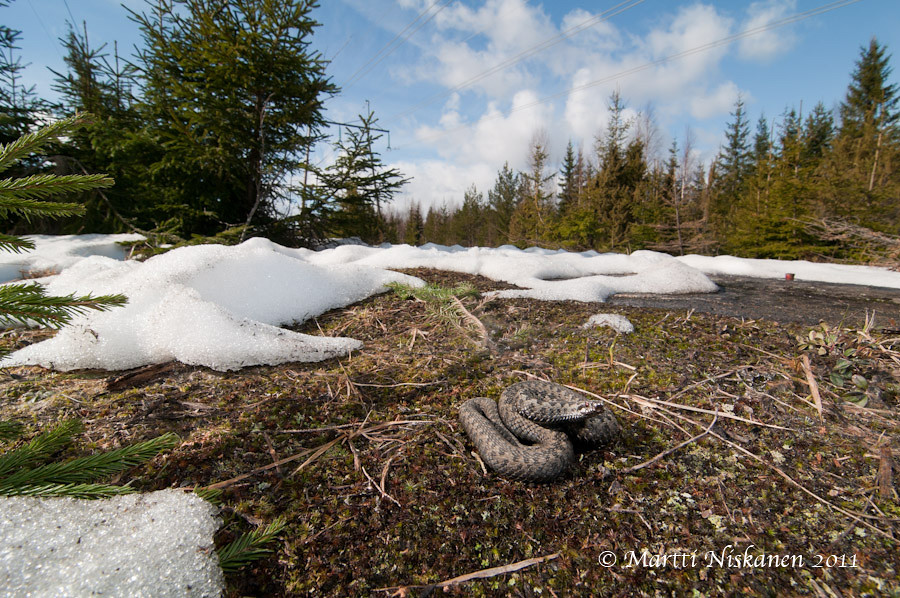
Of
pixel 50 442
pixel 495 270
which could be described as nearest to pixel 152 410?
pixel 50 442

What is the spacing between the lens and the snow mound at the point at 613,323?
7.55 feet

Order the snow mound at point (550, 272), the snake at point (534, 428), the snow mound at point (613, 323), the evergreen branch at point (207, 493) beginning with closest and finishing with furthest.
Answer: the evergreen branch at point (207, 493)
the snake at point (534, 428)
the snow mound at point (613, 323)
the snow mound at point (550, 272)

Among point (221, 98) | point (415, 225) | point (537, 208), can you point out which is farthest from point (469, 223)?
point (221, 98)

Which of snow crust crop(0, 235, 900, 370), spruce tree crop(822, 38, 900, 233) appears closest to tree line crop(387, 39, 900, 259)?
spruce tree crop(822, 38, 900, 233)

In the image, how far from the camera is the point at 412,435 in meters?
1.35

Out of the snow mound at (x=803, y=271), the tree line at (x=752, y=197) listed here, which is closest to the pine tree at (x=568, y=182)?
the tree line at (x=752, y=197)

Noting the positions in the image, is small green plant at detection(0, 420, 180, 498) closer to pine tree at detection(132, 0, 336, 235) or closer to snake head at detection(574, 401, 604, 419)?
snake head at detection(574, 401, 604, 419)

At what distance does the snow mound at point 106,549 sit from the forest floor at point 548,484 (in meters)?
0.10

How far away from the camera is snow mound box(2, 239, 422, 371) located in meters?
1.76

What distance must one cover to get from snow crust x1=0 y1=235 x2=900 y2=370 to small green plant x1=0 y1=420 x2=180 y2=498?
3.11ft

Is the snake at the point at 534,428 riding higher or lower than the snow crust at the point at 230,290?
lower

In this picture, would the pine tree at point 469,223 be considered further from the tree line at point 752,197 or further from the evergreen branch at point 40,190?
the evergreen branch at point 40,190

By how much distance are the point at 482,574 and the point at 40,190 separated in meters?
1.43

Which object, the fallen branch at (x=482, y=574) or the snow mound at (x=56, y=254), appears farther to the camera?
the snow mound at (x=56, y=254)
